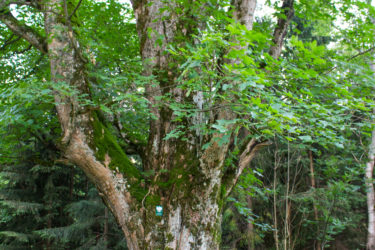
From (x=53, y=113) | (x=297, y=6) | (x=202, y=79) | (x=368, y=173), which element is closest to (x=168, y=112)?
(x=202, y=79)

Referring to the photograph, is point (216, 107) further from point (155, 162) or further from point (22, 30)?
point (22, 30)

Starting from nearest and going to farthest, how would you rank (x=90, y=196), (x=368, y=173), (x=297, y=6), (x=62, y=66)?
(x=62, y=66)
(x=297, y=6)
(x=368, y=173)
(x=90, y=196)

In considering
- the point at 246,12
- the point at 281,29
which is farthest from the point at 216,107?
the point at 281,29

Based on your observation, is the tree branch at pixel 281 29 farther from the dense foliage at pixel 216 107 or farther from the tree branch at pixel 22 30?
the tree branch at pixel 22 30

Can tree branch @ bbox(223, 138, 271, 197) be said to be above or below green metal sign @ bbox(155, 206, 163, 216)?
above

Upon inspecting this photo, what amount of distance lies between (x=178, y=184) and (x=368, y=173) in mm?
6639

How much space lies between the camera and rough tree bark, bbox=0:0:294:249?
3.27m

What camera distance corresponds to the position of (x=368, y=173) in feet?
25.0

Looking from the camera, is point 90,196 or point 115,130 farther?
point 90,196

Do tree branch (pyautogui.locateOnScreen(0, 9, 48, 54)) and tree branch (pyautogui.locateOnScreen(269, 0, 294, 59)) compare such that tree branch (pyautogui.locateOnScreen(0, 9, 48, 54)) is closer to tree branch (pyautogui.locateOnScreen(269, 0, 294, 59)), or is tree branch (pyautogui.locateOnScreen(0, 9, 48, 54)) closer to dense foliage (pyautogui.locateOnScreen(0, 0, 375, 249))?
dense foliage (pyautogui.locateOnScreen(0, 0, 375, 249))

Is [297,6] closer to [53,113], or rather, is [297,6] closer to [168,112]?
[168,112]

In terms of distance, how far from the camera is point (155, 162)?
368 centimetres

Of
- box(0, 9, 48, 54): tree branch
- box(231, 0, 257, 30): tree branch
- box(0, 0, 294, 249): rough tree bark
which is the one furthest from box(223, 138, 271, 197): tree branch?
box(0, 9, 48, 54): tree branch

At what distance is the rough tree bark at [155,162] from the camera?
3.27 m
